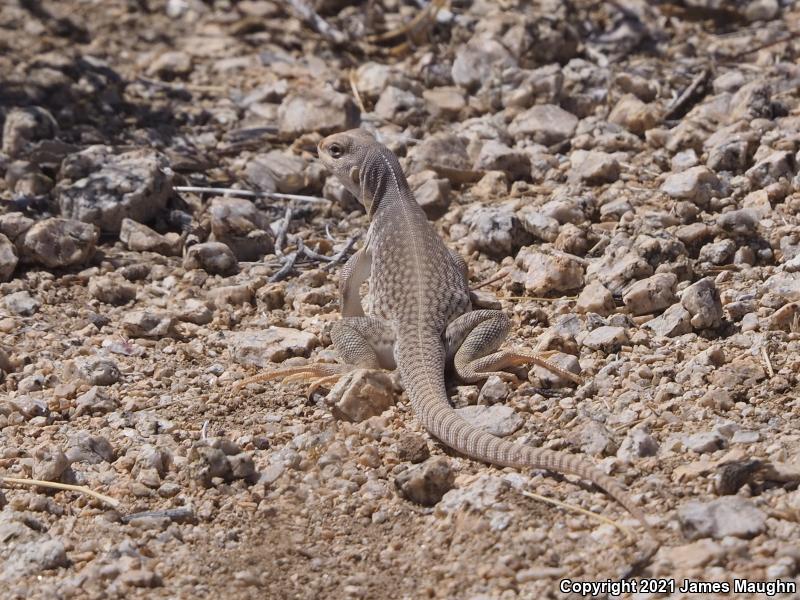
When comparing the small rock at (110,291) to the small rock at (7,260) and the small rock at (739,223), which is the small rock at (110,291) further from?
the small rock at (739,223)

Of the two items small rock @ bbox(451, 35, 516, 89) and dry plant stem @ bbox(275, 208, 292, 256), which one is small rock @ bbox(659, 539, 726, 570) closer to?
dry plant stem @ bbox(275, 208, 292, 256)

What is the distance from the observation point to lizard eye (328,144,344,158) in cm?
663

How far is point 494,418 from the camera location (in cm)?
484

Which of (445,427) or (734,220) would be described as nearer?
(445,427)

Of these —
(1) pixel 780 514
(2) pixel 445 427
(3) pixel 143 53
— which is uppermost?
(1) pixel 780 514

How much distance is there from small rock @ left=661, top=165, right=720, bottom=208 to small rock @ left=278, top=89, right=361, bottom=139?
2751mm

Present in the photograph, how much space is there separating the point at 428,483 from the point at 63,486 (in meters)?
1.62

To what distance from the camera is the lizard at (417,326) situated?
459 cm

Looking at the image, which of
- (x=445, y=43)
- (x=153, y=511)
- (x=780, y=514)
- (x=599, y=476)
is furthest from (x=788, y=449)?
(x=445, y=43)

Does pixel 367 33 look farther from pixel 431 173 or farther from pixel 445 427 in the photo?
pixel 445 427

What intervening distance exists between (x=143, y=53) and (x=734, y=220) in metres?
6.03

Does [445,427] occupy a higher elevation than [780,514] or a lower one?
lower

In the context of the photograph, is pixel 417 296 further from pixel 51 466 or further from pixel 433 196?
pixel 51 466

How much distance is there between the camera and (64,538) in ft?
14.1
